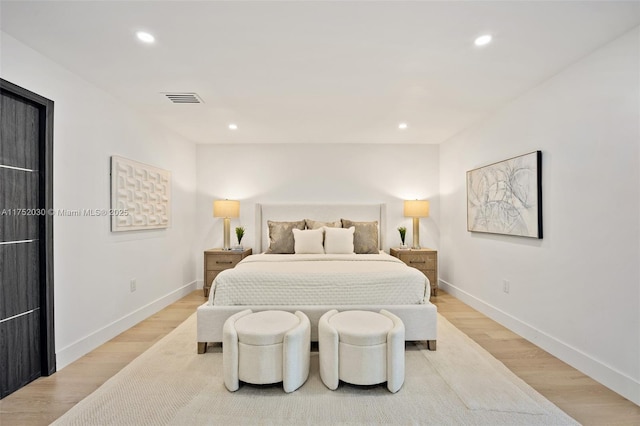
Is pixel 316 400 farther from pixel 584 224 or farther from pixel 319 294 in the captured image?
pixel 584 224

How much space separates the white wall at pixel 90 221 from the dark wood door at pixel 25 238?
96mm

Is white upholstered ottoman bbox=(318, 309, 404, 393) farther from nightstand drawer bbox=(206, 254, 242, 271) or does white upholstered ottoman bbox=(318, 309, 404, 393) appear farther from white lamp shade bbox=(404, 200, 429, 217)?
white lamp shade bbox=(404, 200, 429, 217)

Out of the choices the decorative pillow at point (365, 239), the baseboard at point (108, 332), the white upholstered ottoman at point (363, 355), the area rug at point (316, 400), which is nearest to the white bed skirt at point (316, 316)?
the area rug at point (316, 400)

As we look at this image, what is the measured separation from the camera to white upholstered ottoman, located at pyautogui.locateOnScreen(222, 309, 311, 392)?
6.85 feet

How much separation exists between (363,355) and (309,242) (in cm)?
219

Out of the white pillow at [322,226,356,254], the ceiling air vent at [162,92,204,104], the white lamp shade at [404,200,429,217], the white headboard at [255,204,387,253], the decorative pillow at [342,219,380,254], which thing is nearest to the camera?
the ceiling air vent at [162,92,204,104]

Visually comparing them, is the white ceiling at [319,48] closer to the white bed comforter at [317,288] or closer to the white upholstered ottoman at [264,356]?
the white bed comforter at [317,288]

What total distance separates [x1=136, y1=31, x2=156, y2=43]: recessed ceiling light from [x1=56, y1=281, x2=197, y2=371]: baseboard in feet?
7.84

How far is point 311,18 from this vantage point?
1.88 m

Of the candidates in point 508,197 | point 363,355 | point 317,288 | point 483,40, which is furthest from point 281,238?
point 483,40

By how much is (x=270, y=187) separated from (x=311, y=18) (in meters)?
3.36

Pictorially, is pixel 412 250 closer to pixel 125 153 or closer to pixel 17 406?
pixel 125 153

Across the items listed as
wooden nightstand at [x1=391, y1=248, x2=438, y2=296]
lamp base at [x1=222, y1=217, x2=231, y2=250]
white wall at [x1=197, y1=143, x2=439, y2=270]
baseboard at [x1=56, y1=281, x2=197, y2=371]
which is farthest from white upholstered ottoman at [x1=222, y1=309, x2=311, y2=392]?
white wall at [x1=197, y1=143, x2=439, y2=270]

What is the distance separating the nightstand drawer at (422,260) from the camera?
4555 mm
